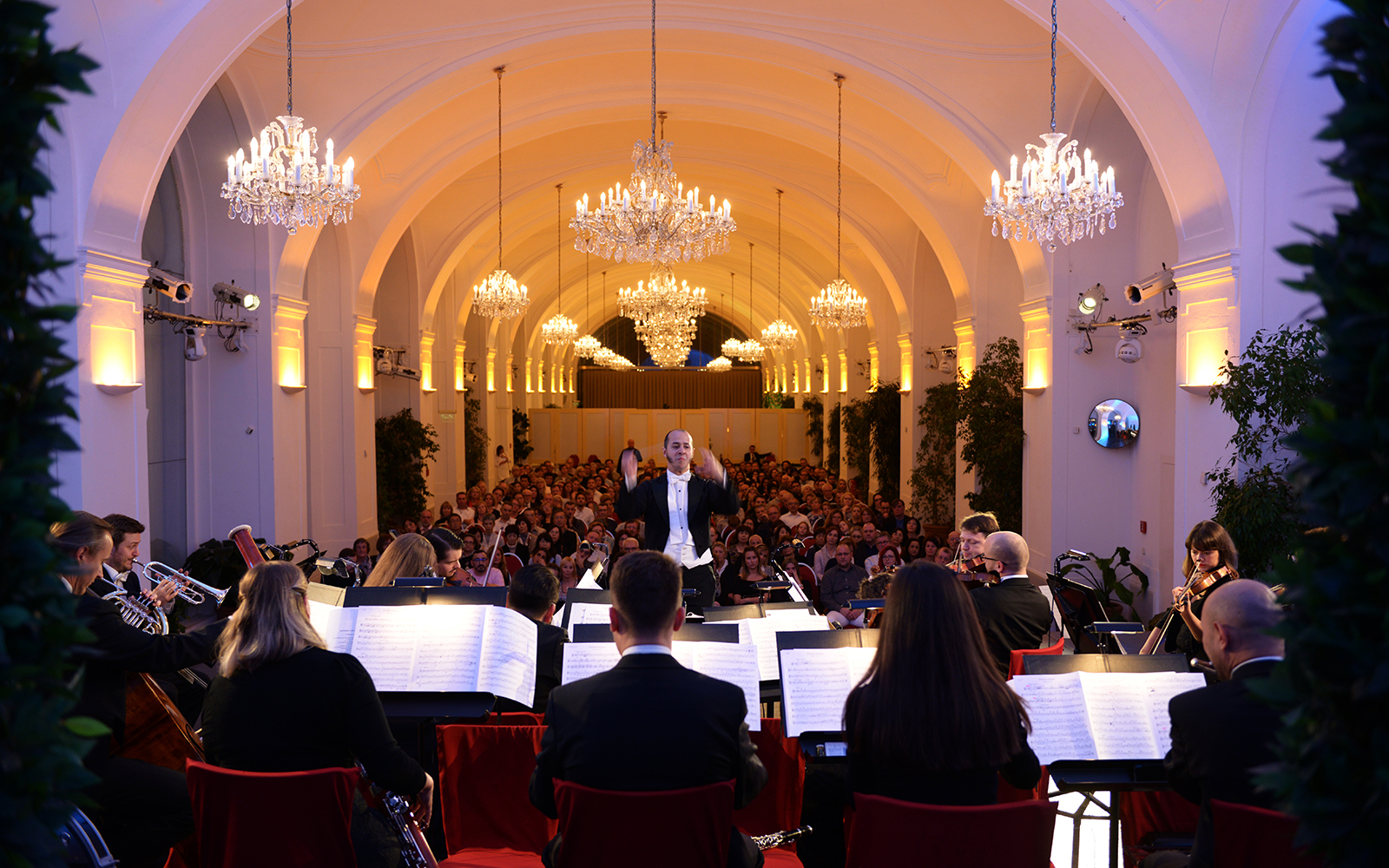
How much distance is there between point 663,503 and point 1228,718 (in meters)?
4.04

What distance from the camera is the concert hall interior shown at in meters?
6.64

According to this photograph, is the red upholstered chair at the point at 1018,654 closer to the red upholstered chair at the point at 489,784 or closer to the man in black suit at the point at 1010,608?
the man in black suit at the point at 1010,608

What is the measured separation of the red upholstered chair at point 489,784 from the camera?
3.25 metres

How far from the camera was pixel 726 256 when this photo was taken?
25.8 m

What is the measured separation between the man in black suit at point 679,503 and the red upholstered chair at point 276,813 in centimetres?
353

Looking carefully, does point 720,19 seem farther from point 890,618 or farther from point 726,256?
point 726,256

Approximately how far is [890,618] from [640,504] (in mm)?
3672

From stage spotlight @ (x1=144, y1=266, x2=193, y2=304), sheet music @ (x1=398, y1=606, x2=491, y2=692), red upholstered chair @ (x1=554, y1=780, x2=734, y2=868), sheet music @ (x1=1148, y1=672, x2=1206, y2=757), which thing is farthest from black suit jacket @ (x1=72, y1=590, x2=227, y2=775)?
stage spotlight @ (x1=144, y1=266, x2=193, y2=304)

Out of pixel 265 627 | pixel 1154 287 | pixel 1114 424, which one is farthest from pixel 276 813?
pixel 1114 424

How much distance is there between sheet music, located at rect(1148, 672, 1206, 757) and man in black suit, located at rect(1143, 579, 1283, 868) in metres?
0.34

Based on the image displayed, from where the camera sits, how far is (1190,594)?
15.8 ft

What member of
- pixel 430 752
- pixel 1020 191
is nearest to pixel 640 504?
pixel 430 752

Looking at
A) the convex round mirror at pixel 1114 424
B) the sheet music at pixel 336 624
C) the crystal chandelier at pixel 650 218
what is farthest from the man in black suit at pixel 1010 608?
the convex round mirror at pixel 1114 424

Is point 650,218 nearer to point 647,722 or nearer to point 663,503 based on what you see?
point 663,503
